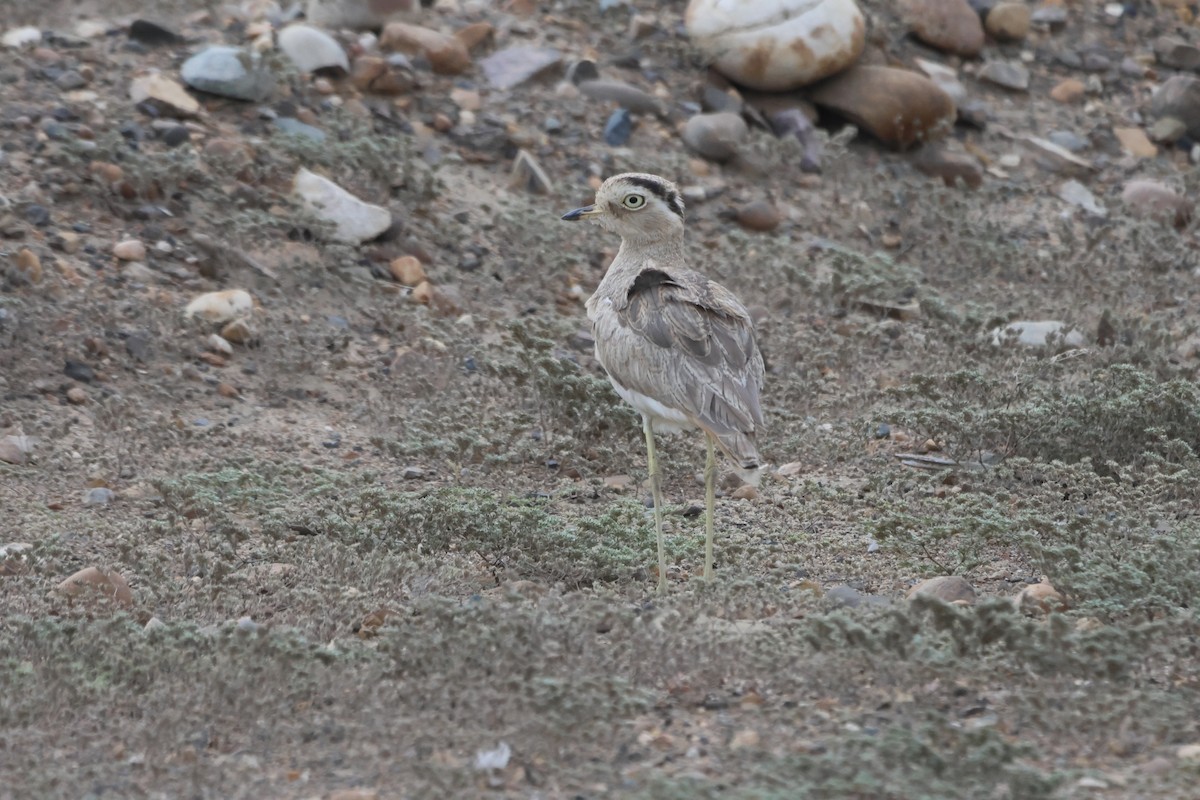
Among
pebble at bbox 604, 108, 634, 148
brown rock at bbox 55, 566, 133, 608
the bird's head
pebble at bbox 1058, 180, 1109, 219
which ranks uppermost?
the bird's head

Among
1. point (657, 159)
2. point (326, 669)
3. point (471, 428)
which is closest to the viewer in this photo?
point (326, 669)

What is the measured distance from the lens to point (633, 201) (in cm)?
597

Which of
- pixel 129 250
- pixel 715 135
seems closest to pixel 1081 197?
pixel 715 135

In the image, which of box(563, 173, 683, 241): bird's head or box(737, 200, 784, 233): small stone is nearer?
box(563, 173, 683, 241): bird's head

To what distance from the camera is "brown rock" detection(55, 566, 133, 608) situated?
491 centimetres

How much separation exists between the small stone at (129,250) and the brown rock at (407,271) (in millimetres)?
1291

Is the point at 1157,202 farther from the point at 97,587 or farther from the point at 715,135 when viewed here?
the point at 97,587

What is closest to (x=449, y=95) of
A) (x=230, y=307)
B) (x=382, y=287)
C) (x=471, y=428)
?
(x=382, y=287)

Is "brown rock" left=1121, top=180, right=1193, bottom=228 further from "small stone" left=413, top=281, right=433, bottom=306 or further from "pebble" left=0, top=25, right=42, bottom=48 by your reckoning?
"pebble" left=0, top=25, right=42, bottom=48

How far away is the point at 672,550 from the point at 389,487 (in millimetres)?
1351

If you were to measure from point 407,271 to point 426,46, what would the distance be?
2.27 m

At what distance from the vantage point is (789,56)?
32.4 feet

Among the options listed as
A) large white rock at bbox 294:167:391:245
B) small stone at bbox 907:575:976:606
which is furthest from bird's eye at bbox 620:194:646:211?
large white rock at bbox 294:167:391:245

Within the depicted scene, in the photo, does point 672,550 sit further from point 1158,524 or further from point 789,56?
point 789,56
